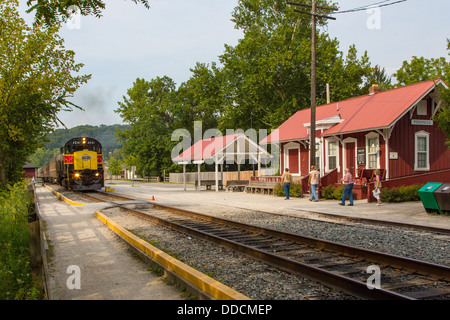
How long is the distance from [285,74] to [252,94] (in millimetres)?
4578

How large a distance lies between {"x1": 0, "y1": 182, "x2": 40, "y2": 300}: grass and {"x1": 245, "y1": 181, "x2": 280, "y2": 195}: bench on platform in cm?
1669

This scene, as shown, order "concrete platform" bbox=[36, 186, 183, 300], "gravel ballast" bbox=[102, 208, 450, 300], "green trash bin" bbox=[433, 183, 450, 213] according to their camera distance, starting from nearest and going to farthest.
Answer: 1. "concrete platform" bbox=[36, 186, 183, 300]
2. "gravel ballast" bbox=[102, 208, 450, 300]
3. "green trash bin" bbox=[433, 183, 450, 213]

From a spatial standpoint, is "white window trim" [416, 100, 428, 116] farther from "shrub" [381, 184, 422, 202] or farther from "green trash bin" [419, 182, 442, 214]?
"green trash bin" [419, 182, 442, 214]

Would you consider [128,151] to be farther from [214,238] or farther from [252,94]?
[214,238]

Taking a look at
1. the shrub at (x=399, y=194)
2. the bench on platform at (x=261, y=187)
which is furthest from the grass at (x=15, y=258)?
the bench on platform at (x=261, y=187)

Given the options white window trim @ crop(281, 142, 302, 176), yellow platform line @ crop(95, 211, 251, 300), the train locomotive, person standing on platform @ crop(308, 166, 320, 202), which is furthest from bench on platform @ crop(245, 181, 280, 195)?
yellow platform line @ crop(95, 211, 251, 300)

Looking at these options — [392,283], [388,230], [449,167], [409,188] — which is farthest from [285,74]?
[392,283]

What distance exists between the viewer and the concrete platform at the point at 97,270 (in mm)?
5727

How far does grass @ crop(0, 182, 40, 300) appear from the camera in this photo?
5573 mm

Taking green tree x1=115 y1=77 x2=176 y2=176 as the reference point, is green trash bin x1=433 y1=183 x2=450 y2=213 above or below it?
below

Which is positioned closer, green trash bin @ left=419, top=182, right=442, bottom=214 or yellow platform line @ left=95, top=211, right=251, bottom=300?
yellow platform line @ left=95, top=211, right=251, bottom=300

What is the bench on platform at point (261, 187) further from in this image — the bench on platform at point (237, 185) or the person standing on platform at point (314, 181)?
the person standing on platform at point (314, 181)

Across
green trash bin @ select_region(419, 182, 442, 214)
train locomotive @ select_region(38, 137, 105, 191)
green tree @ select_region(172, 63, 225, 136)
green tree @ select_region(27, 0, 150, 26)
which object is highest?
green tree @ select_region(172, 63, 225, 136)

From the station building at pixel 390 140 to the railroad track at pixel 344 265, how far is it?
444 inches
